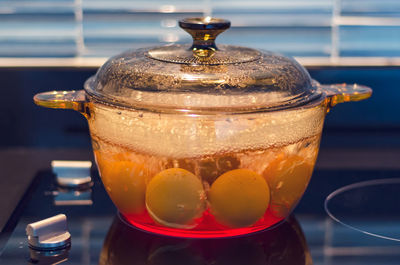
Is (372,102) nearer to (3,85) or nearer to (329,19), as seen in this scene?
(329,19)

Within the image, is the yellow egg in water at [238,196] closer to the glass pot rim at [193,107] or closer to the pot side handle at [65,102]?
the glass pot rim at [193,107]

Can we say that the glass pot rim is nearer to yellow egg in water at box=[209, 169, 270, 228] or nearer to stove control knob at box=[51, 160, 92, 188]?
yellow egg in water at box=[209, 169, 270, 228]

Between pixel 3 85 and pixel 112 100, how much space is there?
49 centimetres

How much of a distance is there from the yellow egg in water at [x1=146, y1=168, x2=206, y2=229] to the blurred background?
1.63 feet

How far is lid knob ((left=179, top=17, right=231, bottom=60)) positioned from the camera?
0.87 meters

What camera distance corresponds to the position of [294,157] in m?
0.85

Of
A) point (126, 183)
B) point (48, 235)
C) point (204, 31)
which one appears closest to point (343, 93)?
point (204, 31)

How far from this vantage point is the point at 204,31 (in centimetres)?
88

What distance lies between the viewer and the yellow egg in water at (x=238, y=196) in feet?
2.66

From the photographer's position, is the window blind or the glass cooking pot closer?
the glass cooking pot

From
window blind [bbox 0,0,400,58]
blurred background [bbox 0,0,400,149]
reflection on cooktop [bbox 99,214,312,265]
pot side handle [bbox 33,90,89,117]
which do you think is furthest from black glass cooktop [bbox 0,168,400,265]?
window blind [bbox 0,0,400,58]

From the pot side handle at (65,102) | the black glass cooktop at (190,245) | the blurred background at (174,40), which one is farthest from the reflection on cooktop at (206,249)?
the blurred background at (174,40)

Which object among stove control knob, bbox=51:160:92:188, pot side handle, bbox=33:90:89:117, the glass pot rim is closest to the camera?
the glass pot rim

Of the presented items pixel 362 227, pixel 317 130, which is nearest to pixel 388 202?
pixel 362 227
